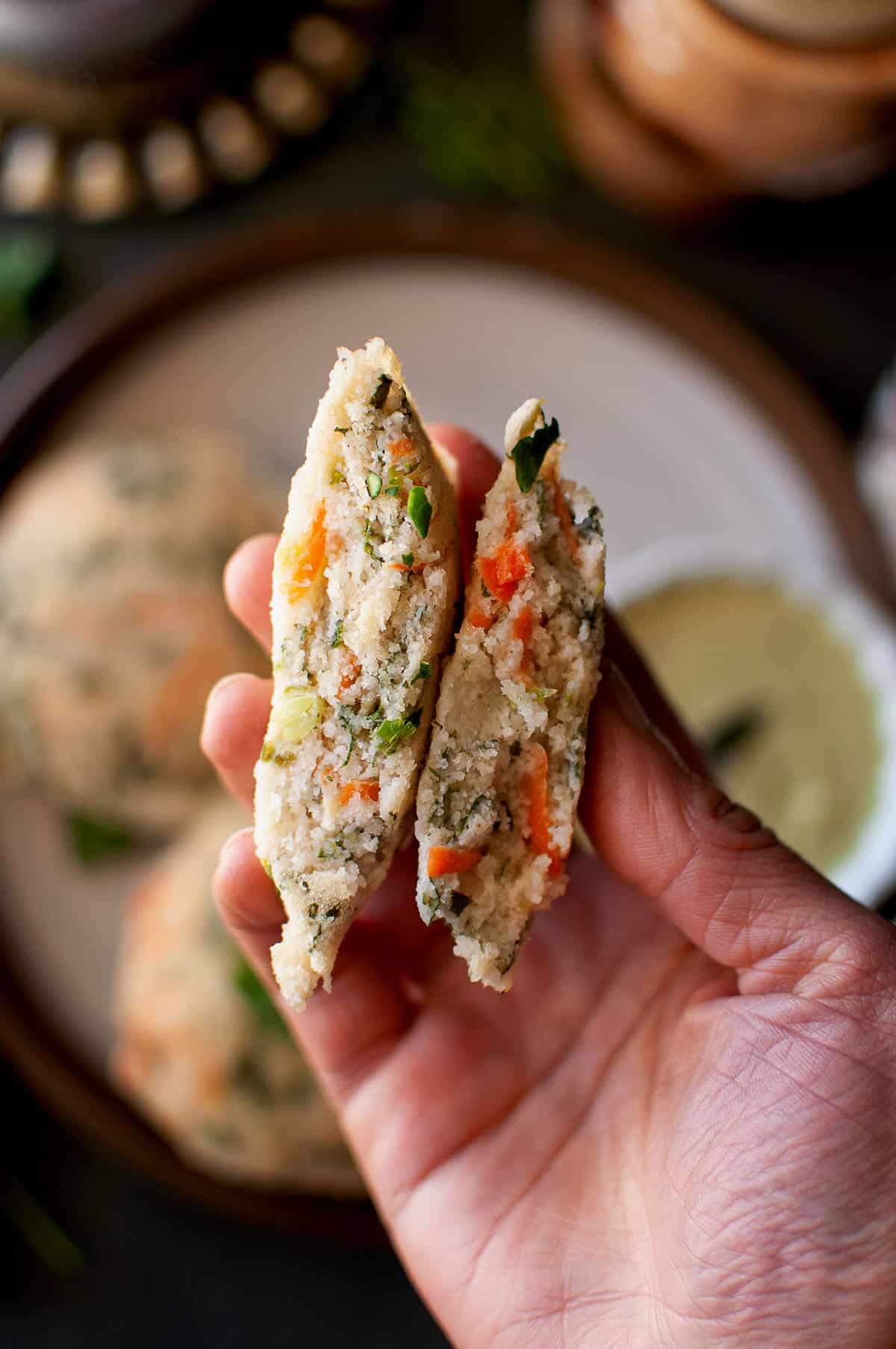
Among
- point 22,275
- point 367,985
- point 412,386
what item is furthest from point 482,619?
point 22,275

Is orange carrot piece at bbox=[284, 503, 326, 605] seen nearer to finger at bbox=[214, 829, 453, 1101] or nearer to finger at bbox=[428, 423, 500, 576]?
finger at bbox=[428, 423, 500, 576]

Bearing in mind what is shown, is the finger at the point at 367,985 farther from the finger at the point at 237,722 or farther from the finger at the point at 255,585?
the finger at the point at 255,585

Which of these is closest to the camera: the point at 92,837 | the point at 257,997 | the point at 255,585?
Result: the point at 255,585

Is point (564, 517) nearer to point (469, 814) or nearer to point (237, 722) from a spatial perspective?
point (469, 814)

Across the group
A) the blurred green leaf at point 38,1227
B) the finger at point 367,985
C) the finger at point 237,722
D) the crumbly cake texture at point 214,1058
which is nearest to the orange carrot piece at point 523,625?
the finger at point 237,722

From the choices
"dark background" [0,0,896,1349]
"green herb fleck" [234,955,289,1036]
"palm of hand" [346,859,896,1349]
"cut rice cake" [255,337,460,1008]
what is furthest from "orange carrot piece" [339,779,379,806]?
"dark background" [0,0,896,1349]
